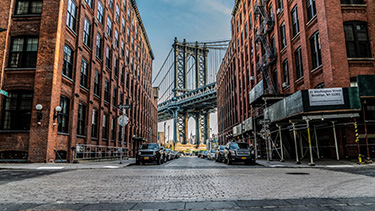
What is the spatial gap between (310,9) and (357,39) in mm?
4377

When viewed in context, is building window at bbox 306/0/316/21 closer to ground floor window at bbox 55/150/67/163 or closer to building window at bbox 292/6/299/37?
building window at bbox 292/6/299/37

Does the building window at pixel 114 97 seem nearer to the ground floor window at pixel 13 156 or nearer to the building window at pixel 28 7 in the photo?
the building window at pixel 28 7

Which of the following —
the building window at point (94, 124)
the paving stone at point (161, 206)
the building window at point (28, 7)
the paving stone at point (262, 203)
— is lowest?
the paving stone at point (262, 203)

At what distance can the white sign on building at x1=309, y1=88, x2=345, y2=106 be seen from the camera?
15477 mm

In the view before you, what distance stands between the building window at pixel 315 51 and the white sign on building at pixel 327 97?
444cm

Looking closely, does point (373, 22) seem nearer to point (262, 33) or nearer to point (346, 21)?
point (346, 21)

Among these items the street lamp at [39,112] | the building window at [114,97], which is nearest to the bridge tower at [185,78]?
the building window at [114,97]

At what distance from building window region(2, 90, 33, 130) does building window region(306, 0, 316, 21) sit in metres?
20.9

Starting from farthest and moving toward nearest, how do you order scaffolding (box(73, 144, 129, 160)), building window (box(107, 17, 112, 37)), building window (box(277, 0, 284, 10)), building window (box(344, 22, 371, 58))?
building window (box(107, 17, 112, 37)), building window (box(277, 0, 284, 10)), scaffolding (box(73, 144, 129, 160)), building window (box(344, 22, 371, 58))

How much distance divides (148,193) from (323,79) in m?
16.6

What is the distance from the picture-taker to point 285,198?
17.8 feet

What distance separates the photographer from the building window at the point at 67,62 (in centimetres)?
1883

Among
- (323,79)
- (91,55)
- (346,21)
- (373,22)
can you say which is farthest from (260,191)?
(91,55)

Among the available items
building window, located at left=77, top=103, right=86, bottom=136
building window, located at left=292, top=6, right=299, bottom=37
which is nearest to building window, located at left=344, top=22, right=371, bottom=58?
building window, located at left=292, top=6, right=299, bottom=37
